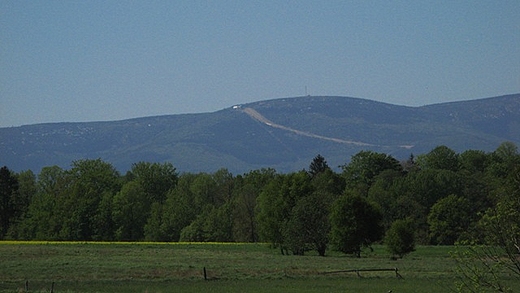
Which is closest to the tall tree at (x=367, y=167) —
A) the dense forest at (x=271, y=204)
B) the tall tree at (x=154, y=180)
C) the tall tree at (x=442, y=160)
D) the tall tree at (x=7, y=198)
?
the dense forest at (x=271, y=204)

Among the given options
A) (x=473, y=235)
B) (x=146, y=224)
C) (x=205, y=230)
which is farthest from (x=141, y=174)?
(x=473, y=235)

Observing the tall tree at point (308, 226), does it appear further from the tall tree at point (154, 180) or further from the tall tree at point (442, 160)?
the tall tree at point (442, 160)

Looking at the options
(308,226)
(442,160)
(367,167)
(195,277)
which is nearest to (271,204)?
(308,226)

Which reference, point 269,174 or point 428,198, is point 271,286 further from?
point 269,174

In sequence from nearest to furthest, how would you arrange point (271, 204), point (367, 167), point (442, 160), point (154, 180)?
point (271, 204)
point (367, 167)
point (442, 160)
point (154, 180)

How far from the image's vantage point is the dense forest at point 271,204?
73688 mm

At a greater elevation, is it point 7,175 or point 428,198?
point 7,175

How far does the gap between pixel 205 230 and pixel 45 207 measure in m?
23.5

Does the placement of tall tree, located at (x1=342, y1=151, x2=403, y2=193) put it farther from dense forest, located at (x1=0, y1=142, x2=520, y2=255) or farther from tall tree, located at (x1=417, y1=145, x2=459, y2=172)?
tall tree, located at (x1=417, y1=145, x2=459, y2=172)

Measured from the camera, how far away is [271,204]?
81.7 metres

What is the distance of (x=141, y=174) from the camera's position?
12825 centimetres

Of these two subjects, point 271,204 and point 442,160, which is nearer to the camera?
point 271,204

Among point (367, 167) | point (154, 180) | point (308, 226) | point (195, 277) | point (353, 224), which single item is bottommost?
point (308, 226)

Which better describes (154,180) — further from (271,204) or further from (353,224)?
(353,224)
